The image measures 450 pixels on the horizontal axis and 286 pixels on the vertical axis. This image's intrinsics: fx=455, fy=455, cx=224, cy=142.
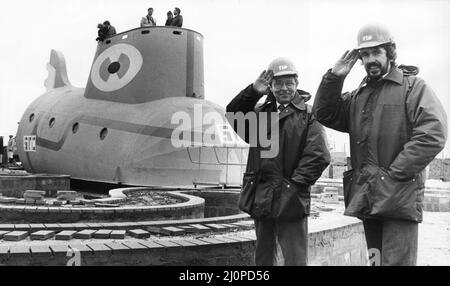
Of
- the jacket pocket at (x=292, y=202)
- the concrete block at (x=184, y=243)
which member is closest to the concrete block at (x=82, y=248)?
the concrete block at (x=184, y=243)

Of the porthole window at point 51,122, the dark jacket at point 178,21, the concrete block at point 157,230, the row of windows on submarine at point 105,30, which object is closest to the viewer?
the concrete block at point 157,230

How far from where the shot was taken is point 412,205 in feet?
9.10

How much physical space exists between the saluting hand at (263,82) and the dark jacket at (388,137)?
19.9 inches

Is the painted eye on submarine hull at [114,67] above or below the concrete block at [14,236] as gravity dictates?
above

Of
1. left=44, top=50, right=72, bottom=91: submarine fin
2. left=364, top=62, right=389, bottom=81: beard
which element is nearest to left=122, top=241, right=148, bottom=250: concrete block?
left=364, top=62, right=389, bottom=81: beard

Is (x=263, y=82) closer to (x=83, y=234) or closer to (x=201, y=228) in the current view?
(x=201, y=228)

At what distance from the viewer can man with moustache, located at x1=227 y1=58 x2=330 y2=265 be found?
3477 mm

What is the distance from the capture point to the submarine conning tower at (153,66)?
13.2 metres

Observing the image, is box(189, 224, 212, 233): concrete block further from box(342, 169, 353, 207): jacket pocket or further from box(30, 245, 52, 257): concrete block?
box(342, 169, 353, 207): jacket pocket

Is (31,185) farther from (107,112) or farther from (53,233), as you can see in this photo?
(53,233)

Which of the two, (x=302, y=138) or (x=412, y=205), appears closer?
(x=412, y=205)

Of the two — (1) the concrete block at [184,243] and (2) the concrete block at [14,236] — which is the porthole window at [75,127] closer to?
(2) the concrete block at [14,236]

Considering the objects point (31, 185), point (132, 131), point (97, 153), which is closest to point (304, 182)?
point (132, 131)
